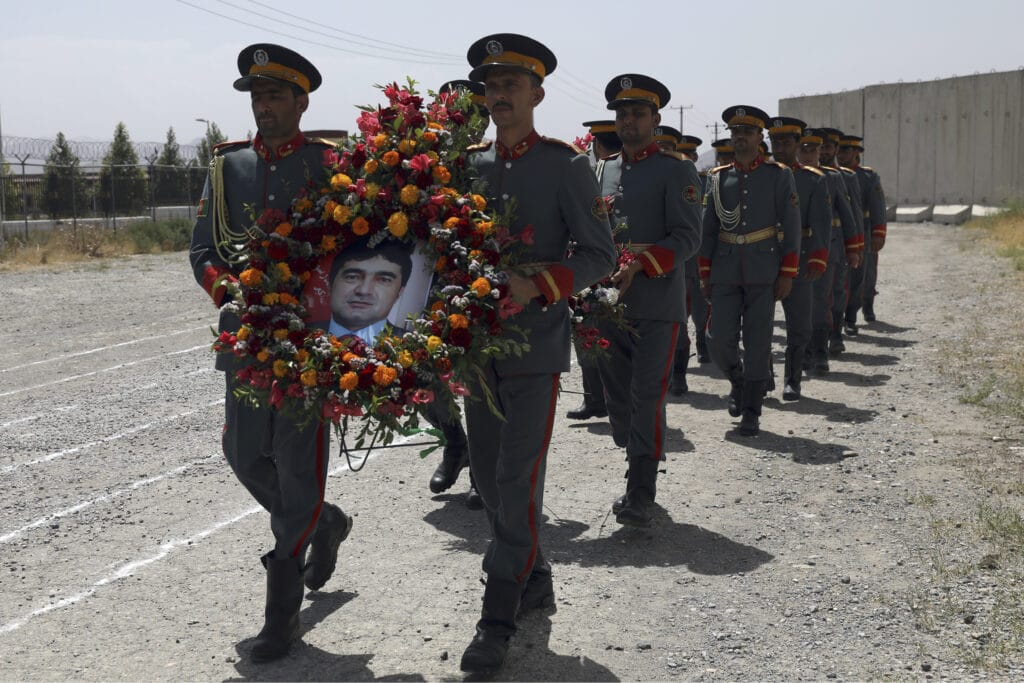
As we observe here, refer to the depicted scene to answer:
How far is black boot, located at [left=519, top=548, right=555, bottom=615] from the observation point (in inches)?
195

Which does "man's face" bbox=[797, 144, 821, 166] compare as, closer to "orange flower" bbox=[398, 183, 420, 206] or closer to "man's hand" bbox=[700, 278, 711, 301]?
"man's hand" bbox=[700, 278, 711, 301]

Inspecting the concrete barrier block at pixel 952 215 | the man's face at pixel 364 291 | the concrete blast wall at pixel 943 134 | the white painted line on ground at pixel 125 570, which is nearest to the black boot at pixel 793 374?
the white painted line on ground at pixel 125 570

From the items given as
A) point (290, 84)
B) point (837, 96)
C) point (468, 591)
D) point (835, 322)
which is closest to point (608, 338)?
point (468, 591)

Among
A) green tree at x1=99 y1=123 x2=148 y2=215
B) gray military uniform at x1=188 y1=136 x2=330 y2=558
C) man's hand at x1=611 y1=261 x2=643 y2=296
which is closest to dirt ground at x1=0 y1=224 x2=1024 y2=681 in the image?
gray military uniform at x1=188 y1=136 x2=330 y2=558

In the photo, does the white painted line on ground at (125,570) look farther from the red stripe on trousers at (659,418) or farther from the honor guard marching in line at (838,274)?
the honor guard marching in line at (838,274)

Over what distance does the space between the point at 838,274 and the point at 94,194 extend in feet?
88.7

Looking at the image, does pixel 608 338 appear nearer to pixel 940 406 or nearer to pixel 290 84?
pixel 290 84

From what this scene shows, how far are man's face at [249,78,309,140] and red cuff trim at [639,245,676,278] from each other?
2.18m

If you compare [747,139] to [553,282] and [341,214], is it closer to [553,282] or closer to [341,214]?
[553,282]

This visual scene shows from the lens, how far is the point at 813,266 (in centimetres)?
992

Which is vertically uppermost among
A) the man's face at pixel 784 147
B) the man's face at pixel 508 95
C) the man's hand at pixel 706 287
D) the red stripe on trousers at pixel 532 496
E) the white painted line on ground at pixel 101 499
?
the man's face at pixel 784 147

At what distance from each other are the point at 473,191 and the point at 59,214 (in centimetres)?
3080

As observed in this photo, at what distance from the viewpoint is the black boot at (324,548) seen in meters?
5.13

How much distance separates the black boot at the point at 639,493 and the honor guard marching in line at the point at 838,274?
22.3ft
